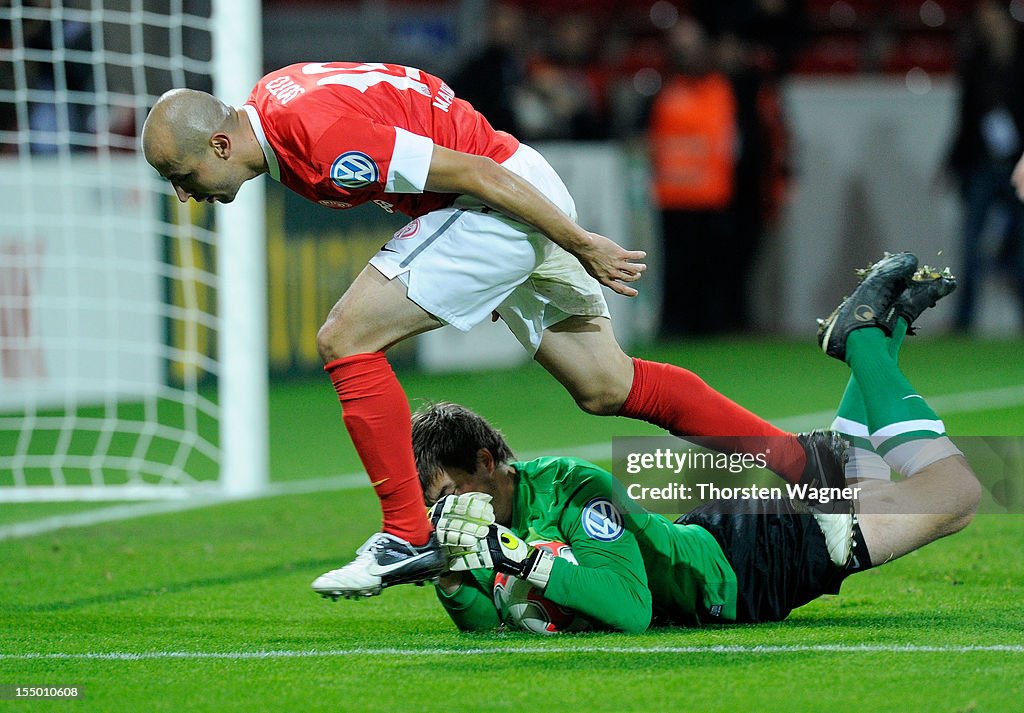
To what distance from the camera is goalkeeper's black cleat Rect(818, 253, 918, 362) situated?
14.2ft

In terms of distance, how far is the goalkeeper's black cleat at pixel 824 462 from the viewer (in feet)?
14.2

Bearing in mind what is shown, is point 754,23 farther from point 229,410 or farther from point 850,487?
point 850,487

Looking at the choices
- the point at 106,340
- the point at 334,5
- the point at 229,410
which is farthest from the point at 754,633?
the point at 334,5

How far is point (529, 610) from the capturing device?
13.4 feet

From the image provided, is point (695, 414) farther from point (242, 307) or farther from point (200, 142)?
point (242, 307)

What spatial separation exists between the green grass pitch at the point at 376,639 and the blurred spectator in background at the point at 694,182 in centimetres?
659

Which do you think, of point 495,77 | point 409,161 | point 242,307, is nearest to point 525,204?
point 409,161

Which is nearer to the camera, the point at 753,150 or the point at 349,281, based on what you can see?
the point at 349,281

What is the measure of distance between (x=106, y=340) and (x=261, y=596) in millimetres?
5177

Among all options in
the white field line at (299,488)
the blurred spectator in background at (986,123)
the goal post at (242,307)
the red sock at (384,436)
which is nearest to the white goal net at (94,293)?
the white field line at (299,488)

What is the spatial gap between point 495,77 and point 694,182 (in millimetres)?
2165

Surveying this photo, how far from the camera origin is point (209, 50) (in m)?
13.0

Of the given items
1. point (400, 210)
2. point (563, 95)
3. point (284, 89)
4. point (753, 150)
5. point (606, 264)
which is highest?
point (563, 95)

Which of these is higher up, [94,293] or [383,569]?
[94,293]
